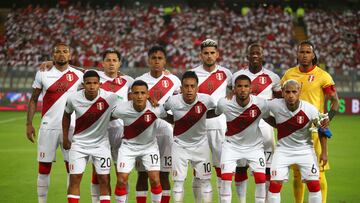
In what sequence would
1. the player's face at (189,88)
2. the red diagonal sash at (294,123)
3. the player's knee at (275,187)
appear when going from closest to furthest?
the player's knee at (275,187), the red diagonal sash at (294,123), the player's face at (189,88)

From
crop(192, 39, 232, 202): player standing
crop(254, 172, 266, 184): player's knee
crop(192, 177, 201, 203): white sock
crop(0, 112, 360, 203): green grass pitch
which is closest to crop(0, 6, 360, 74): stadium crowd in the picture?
crop(0, 112, 360, 203): green grass pitch

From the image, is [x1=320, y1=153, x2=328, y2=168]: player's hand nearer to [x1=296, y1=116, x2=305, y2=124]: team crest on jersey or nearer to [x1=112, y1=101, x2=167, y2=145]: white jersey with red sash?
[x1=296, y1=116, x2=305, y2=124]: team crest on jersey

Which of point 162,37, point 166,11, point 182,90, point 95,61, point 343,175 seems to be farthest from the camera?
point 166,11

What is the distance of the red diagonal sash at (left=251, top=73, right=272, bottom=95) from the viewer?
884cm

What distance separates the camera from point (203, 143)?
833 centimetres

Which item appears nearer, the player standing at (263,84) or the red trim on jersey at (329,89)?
the red trim on jersey at (329,89)

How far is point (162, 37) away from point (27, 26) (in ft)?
24.8

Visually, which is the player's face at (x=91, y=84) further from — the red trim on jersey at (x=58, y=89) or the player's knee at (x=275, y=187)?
the player's knee at (x=275, y=187)

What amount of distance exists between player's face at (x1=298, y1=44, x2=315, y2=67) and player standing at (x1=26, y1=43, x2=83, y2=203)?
2.98 metres

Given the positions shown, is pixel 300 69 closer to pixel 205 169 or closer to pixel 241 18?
pixel 205 169

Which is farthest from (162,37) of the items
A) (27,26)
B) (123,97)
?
(123,97)

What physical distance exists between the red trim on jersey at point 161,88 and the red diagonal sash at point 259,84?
113 centimetres

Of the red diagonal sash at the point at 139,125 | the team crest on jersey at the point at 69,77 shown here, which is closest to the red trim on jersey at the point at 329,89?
the red diagonal sash at the point at 139,125

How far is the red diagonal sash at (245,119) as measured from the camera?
811 cm
